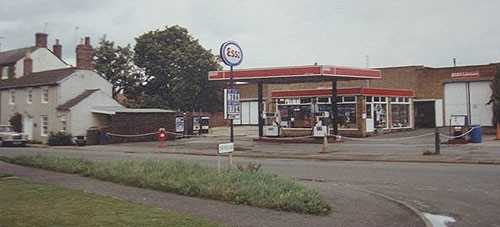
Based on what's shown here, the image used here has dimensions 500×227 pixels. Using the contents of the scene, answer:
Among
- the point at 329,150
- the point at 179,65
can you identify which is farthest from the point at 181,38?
the point at 329,150

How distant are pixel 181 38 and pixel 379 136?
1227 inches

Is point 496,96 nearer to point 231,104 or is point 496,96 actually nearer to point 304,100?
point 304,100

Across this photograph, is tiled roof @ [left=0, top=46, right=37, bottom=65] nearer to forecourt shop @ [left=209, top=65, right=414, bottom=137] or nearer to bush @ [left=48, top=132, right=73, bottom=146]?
bush @ [left=48, top=132, right=73, bottom=146]

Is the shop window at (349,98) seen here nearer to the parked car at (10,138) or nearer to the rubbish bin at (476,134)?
the rubbish bin at (476,134)

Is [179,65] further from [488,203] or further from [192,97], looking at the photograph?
[488,203]

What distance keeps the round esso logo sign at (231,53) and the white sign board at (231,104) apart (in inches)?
59.7

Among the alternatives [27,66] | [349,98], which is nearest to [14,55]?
[27,66]

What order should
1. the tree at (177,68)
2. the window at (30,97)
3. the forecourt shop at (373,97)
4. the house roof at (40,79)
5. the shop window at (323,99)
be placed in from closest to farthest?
the forecourt shop at (373,97) → the shop window at (323,99) → the house roof at (40,79) → the window at (30,97) → the tree at (177,68)

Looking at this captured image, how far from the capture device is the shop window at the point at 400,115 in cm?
4247

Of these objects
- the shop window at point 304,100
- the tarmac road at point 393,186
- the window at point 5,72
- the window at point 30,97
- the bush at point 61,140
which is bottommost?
the tarmac road at point 393,186

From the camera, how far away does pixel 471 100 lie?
45.9 metres

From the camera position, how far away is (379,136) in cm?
3791

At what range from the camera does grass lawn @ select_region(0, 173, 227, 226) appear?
8.85m

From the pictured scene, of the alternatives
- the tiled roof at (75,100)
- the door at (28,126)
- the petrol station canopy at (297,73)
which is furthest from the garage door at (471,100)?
the door at (28,126)
